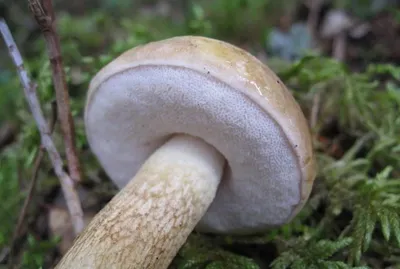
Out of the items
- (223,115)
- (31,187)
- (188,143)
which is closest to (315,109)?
(188,143)

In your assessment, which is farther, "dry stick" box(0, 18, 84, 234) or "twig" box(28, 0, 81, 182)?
"dry stick" box(0, 18, 84, 234)

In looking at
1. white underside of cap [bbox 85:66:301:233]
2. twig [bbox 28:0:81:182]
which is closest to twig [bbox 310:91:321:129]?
white underside of cap [bbox 85:66:301:233]

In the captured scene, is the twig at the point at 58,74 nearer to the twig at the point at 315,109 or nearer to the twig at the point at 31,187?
the twig at the point at 31,187

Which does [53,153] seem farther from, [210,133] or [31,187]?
[210,133]

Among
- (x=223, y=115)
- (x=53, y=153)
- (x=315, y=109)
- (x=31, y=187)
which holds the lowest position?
(x=315, y=109)

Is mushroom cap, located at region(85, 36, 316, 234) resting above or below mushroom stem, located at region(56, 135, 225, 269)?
above

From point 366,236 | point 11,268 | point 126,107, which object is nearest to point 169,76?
point 126,107

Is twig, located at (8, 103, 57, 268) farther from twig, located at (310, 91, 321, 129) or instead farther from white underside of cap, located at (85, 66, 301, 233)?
twig, located at (310, 91, 321, 129)

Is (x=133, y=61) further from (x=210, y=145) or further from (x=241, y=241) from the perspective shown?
(x=241, y=241)

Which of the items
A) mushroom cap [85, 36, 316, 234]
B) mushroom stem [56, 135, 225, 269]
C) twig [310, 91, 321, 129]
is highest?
mushroom cap [85, 36, 316, 234]
